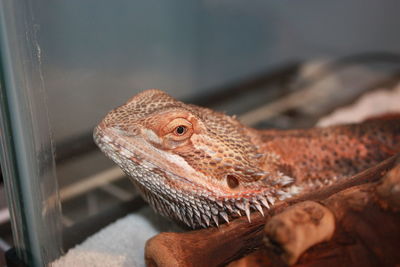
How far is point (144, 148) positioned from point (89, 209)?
695 millimetres

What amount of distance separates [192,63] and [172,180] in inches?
81.9

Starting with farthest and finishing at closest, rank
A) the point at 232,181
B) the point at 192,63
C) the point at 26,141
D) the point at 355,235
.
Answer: the point at 192,63 < the point at 232,181 < the point at 26,141 < the point at 355,235

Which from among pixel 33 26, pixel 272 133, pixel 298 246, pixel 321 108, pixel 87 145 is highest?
pixel 33 26

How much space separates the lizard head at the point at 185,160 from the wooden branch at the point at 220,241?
2.2 inches

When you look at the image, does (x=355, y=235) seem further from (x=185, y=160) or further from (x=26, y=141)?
(x=26, y=141)

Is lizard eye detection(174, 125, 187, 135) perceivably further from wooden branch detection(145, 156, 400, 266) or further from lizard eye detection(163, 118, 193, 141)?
wooden branch detection(145, 156, 400, 266)

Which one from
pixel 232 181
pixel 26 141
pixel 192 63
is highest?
pixel 26 141

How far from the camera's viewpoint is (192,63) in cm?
329

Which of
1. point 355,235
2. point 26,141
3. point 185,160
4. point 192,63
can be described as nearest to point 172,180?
point 185,160

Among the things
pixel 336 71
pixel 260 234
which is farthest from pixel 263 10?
pixel 260 234

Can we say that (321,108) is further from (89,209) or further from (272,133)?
(89,209)

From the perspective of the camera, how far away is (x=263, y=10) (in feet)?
11.3

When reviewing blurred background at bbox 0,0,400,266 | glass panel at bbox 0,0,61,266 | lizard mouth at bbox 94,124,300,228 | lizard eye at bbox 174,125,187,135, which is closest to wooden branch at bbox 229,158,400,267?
lizard mouth at bbox 94,124,300,228

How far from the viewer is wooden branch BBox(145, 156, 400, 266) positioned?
49.0 inches
